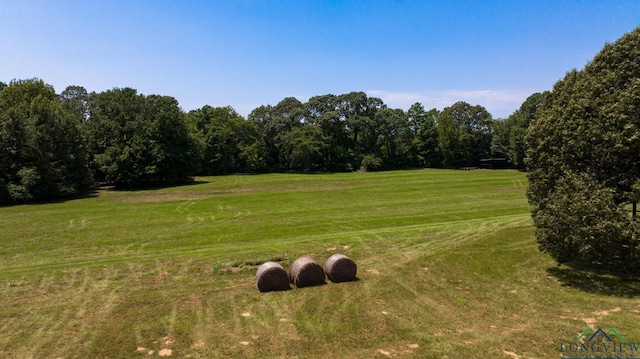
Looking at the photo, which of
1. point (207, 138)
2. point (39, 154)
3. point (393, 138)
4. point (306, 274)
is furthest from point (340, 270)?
point (393, 138)

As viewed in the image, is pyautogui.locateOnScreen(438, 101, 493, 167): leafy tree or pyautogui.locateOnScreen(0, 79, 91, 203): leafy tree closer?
pyautogui.locateOnScreen(0, 79, 91, 203): leafy tree

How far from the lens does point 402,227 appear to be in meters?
26.6

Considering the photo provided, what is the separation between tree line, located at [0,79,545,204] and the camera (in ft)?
155

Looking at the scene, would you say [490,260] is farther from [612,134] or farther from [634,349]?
[634,349]

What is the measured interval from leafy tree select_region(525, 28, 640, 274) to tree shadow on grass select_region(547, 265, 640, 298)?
30.1 inches

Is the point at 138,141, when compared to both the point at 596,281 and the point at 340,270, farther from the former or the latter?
the point at 596,281

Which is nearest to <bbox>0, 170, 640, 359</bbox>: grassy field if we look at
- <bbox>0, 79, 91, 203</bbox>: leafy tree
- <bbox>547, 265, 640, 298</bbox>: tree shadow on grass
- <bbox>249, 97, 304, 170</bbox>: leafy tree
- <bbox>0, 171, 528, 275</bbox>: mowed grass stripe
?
<bbox>547, 265, 640, 298</bbox>: tree shadow on grass

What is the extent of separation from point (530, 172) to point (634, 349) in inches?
385

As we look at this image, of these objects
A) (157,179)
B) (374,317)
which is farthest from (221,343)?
(157,179)

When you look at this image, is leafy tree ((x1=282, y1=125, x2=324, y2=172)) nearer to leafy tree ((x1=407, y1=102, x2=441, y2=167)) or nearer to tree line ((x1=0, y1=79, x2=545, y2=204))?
tree line ((x1=0, y1=79, x2=545, y2=204))

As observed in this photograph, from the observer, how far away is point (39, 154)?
154ft

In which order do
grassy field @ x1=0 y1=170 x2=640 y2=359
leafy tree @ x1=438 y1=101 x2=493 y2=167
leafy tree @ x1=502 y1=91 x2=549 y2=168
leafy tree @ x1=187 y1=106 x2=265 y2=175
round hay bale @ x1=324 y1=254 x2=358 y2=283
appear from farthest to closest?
leafy tree @ x1=438 y1=101 x2=493 y2=167, leafy tree @ x1=187 y1=106 x2=265 y2=175, leafy tree @ x1=502 y1=91 x2=549 y2=168, round hay bale @ x1=324 y1=254 x2=358 y2=283, grassy field @ x1=0 y1=170 x2=640 y2=359

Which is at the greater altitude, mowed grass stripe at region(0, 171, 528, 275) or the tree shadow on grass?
mowed grass stripe at region(0, 171, 528, 275)

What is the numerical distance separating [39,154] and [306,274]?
4760 centimetres
